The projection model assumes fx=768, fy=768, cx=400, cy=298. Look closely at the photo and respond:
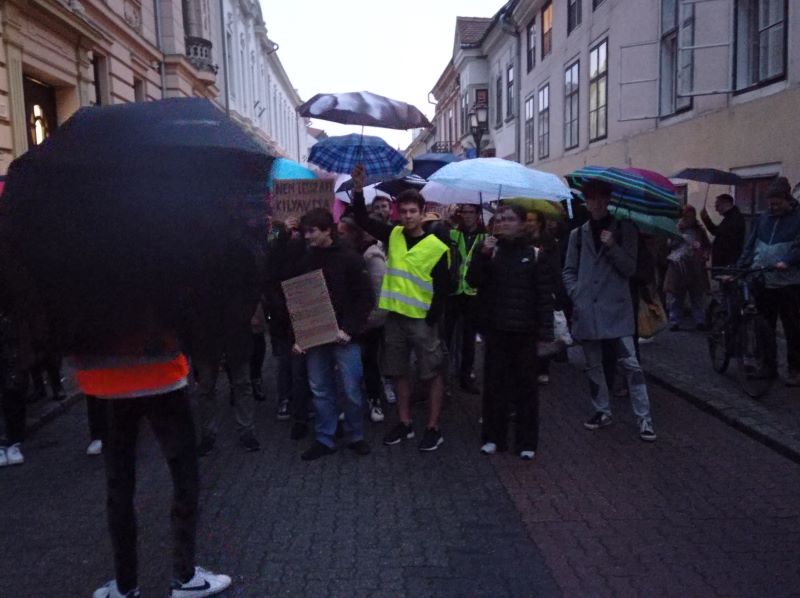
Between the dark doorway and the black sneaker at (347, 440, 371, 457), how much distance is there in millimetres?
8322

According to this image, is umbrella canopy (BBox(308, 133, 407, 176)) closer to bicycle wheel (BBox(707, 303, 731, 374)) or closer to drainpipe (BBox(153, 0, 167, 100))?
bicycle wheel (BBox(707, 303, 731, 374))

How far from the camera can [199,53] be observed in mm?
21734

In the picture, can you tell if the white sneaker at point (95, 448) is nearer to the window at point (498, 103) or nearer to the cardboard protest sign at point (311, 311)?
the cardboard protest sign at point (311, 311)

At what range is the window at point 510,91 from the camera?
29030mm

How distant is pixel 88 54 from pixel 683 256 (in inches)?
415

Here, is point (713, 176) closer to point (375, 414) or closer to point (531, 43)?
point (375, 414)

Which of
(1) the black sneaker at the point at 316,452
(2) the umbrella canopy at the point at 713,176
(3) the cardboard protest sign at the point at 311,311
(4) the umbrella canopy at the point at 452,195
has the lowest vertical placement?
(1) the black sneaker at the point at 316,452

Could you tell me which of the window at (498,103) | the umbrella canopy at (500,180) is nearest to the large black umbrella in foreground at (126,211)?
the umbrella canopy at (500,180)

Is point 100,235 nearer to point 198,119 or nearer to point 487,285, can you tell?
point 198,119

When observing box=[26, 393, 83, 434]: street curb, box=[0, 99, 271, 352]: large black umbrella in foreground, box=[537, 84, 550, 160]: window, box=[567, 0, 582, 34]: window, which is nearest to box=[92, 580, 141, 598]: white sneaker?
box=[0, 99, 271, 352]: large black umbrella in foreground

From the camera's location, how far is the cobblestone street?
3586 mm

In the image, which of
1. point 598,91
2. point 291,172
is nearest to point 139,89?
point 598,91

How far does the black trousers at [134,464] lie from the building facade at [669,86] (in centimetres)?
882

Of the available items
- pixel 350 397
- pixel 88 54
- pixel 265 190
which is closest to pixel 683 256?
pixel 350 397
